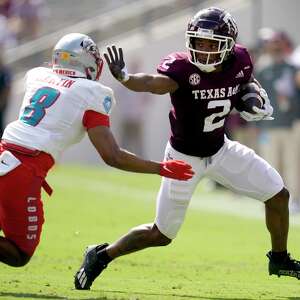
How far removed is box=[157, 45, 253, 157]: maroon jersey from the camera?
7.05m

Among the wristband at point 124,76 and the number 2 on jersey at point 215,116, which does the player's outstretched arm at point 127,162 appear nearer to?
the wristband at point 124,76

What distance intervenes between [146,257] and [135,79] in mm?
2502

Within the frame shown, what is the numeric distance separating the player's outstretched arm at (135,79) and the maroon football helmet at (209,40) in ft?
0.79

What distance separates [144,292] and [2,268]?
151 cm

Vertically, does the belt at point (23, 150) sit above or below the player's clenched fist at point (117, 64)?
below

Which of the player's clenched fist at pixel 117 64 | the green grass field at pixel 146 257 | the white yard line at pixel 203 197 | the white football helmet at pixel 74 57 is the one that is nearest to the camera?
the white football helmet at pixel 74 57

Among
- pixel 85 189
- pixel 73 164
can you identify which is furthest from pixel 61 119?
pixel 73 164

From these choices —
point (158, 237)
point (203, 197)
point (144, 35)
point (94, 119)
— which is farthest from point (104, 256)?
point (144, 35)

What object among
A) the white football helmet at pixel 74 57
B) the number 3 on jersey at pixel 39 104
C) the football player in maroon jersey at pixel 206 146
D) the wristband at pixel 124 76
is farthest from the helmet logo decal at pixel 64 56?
the football player in maroon jersey at pixel 206 146

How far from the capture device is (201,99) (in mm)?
7098

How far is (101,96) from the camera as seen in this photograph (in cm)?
646

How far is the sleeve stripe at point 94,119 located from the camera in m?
6.40

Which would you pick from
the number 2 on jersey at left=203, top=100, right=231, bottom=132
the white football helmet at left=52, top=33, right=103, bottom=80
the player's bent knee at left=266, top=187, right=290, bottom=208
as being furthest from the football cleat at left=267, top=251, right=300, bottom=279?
the white football helmet at left=52, top=33, right=103, bottom=80

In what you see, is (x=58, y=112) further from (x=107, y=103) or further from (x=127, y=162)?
(x=127, y=162)
